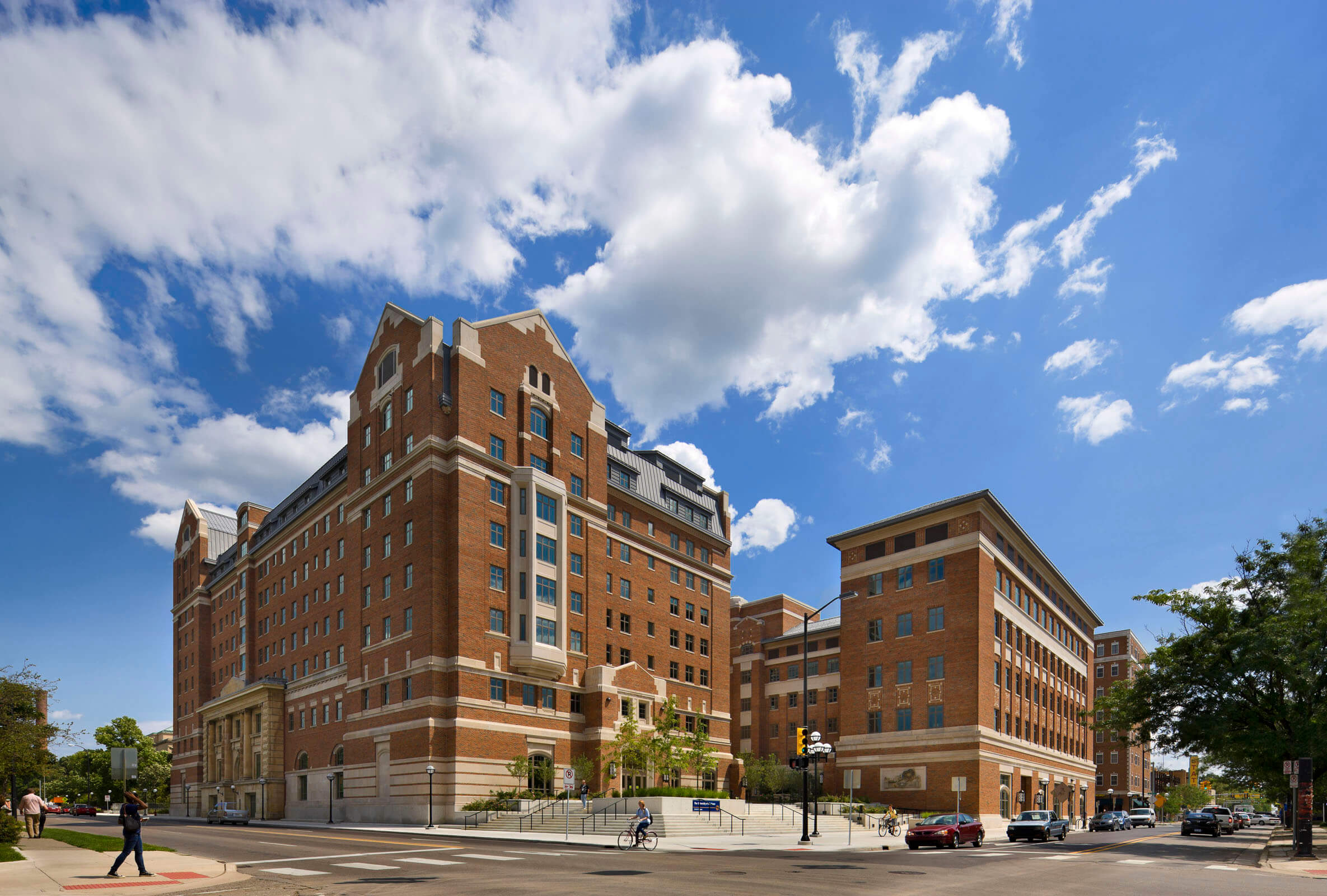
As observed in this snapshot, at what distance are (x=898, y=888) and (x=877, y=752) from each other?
48.5 metres

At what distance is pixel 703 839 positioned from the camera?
A: 120ft

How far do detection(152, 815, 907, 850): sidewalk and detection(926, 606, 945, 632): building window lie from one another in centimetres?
1864

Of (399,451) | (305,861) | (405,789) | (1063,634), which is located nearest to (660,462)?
(399,451)

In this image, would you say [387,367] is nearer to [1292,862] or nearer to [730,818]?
[730,818]

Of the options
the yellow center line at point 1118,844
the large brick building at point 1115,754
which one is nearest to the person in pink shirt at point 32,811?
the yellow center line at point 1118,844

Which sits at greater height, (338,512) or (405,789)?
(338,512)

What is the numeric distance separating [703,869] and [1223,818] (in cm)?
5655

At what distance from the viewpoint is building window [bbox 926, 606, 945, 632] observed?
61.8 meters

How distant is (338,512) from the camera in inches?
2581

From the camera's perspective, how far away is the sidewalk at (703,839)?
32531mm

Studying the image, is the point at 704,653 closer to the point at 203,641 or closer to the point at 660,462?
the point at 660,462

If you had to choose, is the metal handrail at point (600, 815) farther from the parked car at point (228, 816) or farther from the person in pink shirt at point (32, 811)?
the parked car at point (228, 816)

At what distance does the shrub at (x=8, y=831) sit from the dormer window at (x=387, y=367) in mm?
36005

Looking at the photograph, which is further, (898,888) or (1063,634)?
(1063,634)
